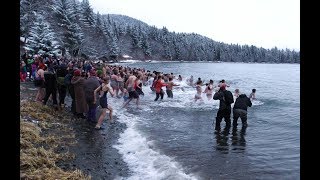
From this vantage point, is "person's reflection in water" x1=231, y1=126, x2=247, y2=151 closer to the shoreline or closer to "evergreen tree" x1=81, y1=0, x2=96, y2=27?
the shoreline

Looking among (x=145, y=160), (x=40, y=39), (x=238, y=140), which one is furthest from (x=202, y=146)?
(x=40, y=39)

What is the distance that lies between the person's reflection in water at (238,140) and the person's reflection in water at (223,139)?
0.21 metres

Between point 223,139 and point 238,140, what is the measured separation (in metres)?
0.50

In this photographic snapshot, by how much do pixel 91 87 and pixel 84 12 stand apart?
244ft

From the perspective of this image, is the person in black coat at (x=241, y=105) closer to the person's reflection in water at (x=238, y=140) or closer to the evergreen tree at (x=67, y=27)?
the person's reflection in water at (x=238, y=140)

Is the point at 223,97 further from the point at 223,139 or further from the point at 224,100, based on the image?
the point at 223,139

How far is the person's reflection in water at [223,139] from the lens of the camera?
33.7ft

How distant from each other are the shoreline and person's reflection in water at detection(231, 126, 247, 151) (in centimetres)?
371

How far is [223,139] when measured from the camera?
1151cm

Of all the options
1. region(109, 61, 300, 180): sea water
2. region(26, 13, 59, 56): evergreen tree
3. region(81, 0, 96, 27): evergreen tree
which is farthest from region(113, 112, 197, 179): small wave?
region(81, 0, 96, 27): evergreen tree

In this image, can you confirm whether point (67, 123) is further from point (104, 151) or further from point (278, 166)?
→ point (278, 166)

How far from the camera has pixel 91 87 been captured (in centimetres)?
1183

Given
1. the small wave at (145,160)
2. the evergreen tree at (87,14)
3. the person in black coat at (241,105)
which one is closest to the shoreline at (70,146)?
the small wave at (145,160)

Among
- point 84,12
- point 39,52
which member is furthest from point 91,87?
point 84,12
